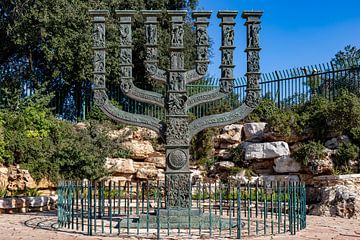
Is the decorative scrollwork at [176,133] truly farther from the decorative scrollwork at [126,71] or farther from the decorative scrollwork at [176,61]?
the decorative scrollwork at [126,71]

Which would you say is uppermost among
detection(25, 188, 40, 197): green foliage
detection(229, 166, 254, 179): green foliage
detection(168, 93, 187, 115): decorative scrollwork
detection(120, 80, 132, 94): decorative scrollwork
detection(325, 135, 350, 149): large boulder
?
detection(120, 80, 132, 94): decorative scrollwork

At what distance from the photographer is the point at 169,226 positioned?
754cm

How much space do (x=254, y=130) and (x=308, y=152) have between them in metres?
2.63

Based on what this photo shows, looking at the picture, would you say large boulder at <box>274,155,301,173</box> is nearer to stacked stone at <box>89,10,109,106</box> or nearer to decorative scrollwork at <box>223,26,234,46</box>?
decorative scrollwork at <box>223,26,234,46</box>

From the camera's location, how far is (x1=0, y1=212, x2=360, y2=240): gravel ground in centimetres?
701

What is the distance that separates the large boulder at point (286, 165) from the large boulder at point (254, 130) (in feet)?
4.69

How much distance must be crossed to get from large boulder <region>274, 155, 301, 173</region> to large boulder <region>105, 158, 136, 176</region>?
448cm

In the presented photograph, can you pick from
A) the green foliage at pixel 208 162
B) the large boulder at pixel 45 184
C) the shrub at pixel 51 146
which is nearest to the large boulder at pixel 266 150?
the green foliage at pixel 208 162

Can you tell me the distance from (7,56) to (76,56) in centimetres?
376

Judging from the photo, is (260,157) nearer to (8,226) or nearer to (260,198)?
(260,198)

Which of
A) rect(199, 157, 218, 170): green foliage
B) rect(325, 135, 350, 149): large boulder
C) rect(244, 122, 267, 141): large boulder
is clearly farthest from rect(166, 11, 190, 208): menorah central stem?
rect(244, 122, 267, 141): large boulder

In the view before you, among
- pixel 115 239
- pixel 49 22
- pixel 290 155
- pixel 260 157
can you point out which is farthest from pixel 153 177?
pixel 115 239

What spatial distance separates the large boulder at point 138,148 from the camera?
50.6 feet

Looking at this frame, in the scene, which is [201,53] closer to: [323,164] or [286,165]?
[323,164]
